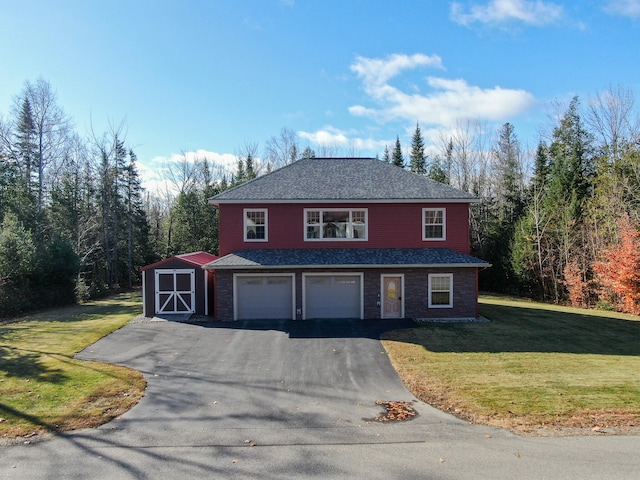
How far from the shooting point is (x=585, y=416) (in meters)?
7.78

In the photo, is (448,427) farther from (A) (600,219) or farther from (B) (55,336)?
(A) (600,219)

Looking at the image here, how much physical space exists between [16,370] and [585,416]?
14.0 meters

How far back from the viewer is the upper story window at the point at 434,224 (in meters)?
19.4

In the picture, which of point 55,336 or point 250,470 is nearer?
point 250,470

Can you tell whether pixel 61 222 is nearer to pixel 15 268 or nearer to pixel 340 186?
pixel 15 268

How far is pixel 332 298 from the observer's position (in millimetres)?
18359

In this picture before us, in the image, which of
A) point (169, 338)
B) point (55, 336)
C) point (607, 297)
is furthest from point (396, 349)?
point (607, 297)

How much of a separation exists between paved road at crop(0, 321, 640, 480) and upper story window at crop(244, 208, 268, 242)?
848cm

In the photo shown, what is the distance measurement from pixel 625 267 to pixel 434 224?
43.0 feet

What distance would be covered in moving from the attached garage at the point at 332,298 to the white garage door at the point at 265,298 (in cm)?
92

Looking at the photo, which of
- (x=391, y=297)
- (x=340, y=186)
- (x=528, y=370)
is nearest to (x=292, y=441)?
(x=528, y=370)

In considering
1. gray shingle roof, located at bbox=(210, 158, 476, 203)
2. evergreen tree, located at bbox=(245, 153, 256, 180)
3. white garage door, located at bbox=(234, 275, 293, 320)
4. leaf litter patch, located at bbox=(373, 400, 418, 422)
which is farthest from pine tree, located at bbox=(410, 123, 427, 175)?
leaf litter patch, located at bbox=(373, 400, 418, 422)

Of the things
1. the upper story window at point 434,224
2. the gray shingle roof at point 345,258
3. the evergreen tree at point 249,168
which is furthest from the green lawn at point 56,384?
the evergreen tree at point 249,168

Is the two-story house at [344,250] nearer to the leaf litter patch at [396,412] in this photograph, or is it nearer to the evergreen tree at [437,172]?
the leaf litter patch at [396,412]
